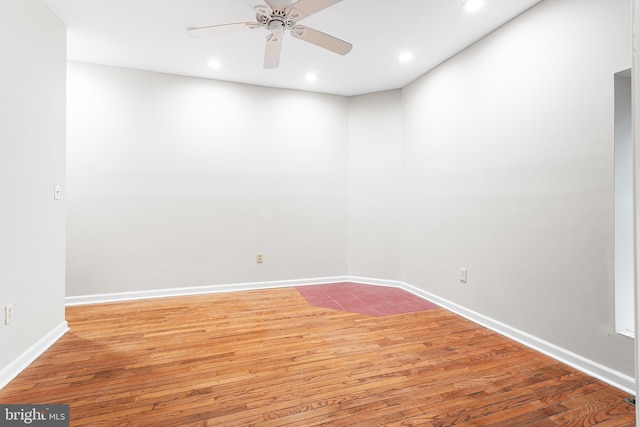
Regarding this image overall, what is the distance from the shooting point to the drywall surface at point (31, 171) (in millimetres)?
1843

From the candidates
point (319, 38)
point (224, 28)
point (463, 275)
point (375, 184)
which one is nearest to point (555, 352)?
point (463, 275)

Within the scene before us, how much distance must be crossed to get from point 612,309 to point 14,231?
3776 mm

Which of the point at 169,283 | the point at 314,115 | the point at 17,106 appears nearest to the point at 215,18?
the point at 17,106

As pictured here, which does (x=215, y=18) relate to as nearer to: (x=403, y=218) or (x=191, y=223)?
(x=191, y=223)

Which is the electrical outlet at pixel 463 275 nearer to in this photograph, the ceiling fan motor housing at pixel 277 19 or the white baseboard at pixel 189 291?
the white baseboard at pixel 189 291

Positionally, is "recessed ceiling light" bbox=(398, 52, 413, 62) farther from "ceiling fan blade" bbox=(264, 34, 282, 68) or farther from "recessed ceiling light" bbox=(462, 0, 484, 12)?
"ceiling fan blade" bbox=(264, 34, 282, 68)

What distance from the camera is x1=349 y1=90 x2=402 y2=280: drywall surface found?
3.99 metres

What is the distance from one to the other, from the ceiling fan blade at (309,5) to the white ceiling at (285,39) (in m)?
0.09

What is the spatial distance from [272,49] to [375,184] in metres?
2.25

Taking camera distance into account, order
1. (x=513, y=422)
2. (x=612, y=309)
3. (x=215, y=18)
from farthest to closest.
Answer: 1. (x=215, y=18)
2. (x=612, y=309)
3. (x=513, y=422)

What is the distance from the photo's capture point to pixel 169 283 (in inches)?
140

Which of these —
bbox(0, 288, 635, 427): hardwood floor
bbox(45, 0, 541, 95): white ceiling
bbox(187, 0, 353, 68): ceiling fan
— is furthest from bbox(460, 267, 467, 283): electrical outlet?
bbox(187, 0, 353, 68): ceiling fan

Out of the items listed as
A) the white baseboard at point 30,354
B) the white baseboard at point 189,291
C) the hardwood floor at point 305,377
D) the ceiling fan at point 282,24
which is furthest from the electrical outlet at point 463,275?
the white baseboard at point 30,354

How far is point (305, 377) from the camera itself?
1.86 meters
